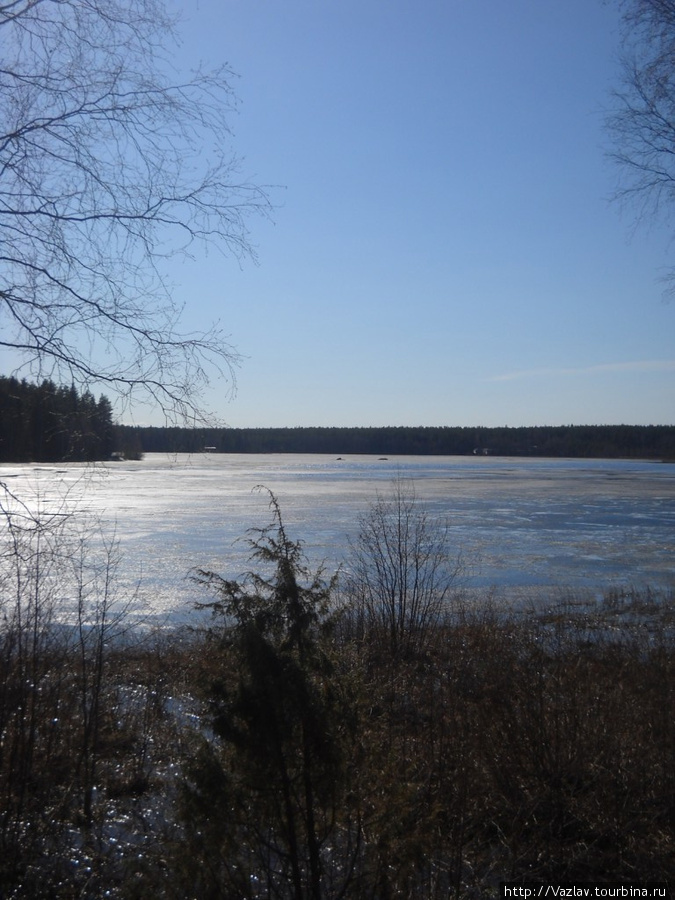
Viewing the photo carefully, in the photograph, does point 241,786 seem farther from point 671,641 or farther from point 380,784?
point 671,641

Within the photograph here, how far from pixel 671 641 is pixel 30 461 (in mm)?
8565

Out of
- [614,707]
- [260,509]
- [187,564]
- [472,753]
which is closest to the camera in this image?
[472,753]

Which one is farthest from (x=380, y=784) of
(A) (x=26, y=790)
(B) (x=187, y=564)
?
(B) (x=187, y=564)

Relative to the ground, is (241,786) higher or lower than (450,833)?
higher

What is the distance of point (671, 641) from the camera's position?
10141 millimetres

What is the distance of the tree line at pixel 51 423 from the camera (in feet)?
14.3

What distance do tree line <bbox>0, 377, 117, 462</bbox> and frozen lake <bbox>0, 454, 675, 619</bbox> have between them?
0.16m

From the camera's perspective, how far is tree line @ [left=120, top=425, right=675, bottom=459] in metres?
133

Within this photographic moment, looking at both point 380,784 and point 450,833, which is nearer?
point 380,784

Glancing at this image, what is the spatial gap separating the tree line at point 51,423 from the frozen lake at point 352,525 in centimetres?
16

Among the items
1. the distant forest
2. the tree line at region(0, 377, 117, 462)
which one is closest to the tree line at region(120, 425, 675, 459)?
the distant forest

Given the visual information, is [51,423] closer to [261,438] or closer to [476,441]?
[261,438]

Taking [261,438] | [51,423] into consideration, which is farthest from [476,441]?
[51,423]

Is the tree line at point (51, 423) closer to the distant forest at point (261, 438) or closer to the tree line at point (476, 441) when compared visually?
the distant forest at point (261, 438)
